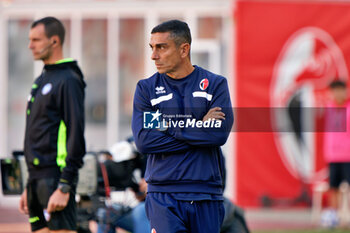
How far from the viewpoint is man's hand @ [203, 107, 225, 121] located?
493 centimetres

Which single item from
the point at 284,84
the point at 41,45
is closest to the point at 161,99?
the point at 41,45

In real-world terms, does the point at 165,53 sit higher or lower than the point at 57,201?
higher

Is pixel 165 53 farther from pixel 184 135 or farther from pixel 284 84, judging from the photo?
pixel 284 84

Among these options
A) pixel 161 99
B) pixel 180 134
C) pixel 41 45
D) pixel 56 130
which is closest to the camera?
pixel 180 134

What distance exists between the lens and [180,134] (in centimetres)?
490

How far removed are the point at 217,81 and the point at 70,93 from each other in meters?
1.43

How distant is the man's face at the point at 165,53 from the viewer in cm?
503

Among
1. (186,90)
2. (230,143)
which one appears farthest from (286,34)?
(186,90)

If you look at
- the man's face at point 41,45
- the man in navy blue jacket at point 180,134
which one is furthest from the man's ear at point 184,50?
the man's face at point 41,45

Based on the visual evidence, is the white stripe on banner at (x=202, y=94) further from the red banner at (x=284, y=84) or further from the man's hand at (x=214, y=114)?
the red banner at (x=284, y=84)

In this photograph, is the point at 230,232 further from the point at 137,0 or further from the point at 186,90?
the point at 137,0

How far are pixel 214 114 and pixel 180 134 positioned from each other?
264mm

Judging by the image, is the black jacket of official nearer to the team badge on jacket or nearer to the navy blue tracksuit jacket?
the navy blue tracksuit jacket

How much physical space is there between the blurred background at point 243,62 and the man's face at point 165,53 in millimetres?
9218
